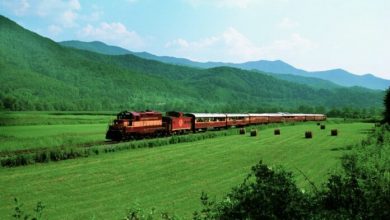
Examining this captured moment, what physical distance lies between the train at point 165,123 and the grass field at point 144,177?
867cm

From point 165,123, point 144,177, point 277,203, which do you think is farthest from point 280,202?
point 165,123

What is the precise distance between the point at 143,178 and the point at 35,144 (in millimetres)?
26836

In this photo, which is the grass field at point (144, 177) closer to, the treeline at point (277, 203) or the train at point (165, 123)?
the treeline at point (277, 203)

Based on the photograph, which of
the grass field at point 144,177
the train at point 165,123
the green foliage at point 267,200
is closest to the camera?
the green foliage at point 267,200

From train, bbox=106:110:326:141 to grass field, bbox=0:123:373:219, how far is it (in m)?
8.67

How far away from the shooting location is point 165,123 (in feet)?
207

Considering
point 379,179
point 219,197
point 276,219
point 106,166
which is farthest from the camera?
point 106,166

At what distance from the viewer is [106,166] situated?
35375 mm

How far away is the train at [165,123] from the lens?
55.2m

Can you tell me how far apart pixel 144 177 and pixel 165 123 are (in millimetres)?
32933

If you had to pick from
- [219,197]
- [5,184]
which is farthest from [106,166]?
[219,197]

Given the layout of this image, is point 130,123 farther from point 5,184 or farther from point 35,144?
point 5,184

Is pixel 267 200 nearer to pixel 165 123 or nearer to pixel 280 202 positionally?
pixel 280 202

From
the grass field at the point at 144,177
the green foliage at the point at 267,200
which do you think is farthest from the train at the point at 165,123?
the green foliage at the point at 267,200
